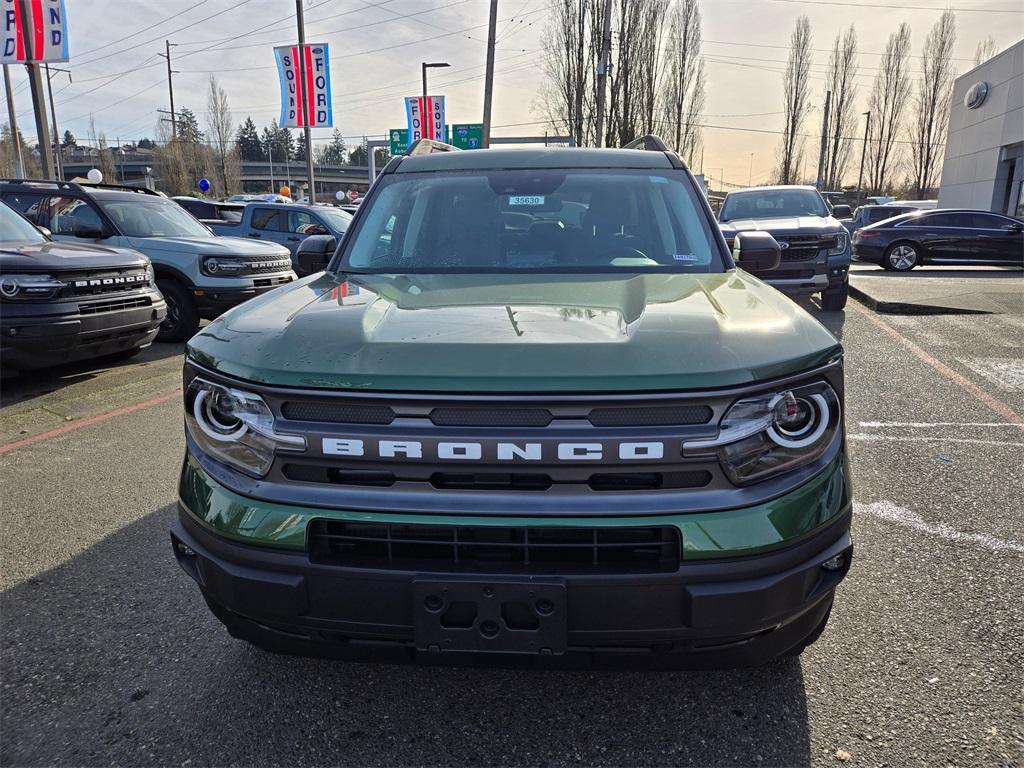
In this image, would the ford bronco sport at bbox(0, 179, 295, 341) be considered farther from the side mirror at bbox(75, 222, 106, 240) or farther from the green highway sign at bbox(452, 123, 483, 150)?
the green highway sign at bbox(452, 123, 483, 150)

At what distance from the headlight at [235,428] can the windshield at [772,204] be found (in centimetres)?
1069

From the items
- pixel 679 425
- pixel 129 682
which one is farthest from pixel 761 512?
pixel 129 682

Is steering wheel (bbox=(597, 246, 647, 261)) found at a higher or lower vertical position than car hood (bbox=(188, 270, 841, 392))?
higher

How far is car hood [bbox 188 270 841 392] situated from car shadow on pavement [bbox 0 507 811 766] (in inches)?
34.5

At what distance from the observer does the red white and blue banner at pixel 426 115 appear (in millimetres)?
27531

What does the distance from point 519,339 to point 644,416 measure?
38 centimetres

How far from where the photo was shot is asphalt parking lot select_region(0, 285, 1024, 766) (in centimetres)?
204

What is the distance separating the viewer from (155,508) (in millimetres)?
3742

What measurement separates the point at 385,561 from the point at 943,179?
34273 mm


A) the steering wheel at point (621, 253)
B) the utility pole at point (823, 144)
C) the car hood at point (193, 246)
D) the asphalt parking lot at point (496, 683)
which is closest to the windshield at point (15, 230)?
the car hood at point (193, 246)

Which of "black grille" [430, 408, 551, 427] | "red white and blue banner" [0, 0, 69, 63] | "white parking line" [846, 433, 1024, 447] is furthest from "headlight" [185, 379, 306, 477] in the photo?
"red white and blue banner" [0, 0, 69, 63]

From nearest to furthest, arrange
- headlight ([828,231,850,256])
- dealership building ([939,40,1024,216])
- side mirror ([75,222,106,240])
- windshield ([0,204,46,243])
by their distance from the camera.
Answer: windshield ([0,204,46,243]) → side mirror ([75,222,106,240]) → headlight ([828,231,850,256]) → dealership building ([939,40,1024,216])

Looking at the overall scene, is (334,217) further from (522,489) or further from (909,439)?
(522,489)

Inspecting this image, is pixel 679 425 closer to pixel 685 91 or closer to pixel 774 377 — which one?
pixel 774 377
